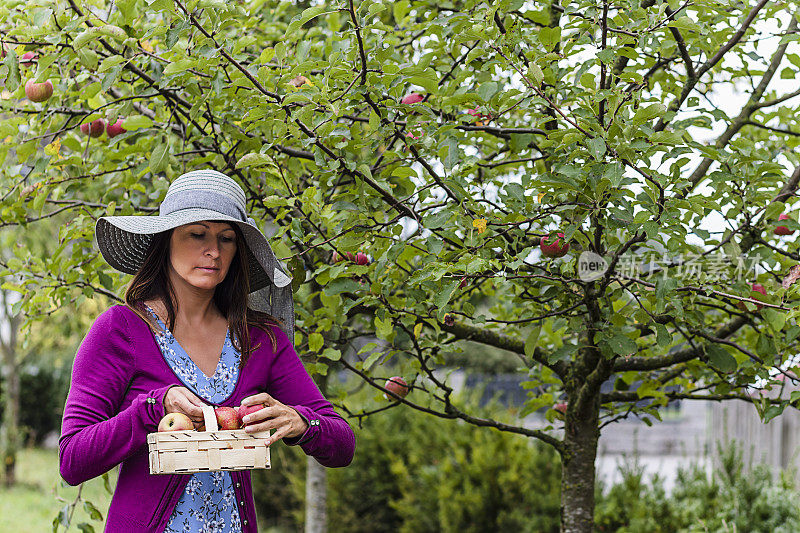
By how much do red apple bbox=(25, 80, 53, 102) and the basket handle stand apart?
1.37 meters

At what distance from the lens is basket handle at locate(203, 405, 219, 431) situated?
1.42 m

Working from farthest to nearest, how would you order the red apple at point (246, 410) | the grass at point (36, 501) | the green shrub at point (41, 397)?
the green shrub at point (41, 397), the grass at point (36, 501), the red apple at point (246, 410)

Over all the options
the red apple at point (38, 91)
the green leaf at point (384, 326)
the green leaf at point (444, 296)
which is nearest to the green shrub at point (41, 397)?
the red apple at point (38, 91)

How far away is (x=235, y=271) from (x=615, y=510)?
308cm

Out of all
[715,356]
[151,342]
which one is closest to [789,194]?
[715,356]

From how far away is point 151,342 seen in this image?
1.59 metres

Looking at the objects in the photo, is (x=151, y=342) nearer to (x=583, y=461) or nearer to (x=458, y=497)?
(x=583, y=461)

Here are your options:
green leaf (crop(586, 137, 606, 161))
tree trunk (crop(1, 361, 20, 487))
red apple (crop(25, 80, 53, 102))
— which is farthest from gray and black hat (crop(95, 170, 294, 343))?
tree trunk (crop(1, 361, 20, 487))

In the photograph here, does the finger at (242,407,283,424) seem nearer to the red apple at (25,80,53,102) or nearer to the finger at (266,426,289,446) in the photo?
the finger at (266,426,289,446)

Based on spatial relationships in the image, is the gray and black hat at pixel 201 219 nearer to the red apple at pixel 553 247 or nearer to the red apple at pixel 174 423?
the red apple at pixel 174 423

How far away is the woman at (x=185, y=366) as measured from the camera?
1.45 metres

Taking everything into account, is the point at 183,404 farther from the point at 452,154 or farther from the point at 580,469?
the point at 580,469

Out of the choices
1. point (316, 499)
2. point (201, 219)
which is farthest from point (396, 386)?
point (316, 499)

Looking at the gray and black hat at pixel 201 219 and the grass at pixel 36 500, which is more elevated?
the gray and black hat at pixel 201 219
